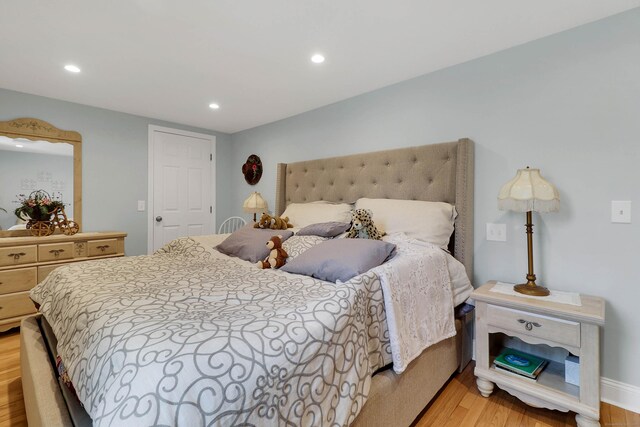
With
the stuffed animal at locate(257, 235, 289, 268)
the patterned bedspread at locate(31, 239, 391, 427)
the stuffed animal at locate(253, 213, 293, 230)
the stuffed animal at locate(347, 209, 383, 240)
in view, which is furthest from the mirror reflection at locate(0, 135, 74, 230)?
the stuffed animal at locate(347, 209, 383, 240)

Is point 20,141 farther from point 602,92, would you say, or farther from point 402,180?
point 602,92

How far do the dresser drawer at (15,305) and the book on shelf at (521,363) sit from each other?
3734 mm

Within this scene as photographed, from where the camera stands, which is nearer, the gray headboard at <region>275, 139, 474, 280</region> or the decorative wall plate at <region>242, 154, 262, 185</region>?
the gray headboard at <region>275, 139, 474, 280</region>

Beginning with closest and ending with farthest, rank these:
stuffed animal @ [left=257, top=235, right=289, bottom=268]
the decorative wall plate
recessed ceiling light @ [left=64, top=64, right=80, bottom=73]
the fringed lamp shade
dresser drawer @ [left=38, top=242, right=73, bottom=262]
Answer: the fringed lamp shade, stuffed animal @ [left=257, top=235, right=289, bottom=268], recessed ceiling light @ [left=64, top=64, right=80, bottom=73], dresser drawer @ [left=38, top=242, right=73, bottom=262], the decorative wall plate

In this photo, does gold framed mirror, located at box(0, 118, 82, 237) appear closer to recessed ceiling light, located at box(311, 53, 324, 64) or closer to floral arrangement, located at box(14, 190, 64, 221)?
floral arrangement, located at box(14, 190, 64, 221)

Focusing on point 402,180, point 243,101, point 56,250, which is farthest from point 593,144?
point 56,250

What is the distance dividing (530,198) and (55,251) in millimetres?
3822

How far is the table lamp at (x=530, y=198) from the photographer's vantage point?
1629mm

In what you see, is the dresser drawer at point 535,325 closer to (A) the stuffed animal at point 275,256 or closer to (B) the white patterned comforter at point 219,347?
(B) the white patterned comforter at point 219,347

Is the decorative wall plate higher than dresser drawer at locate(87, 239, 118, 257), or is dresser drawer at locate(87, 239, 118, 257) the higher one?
the decorative wall plate

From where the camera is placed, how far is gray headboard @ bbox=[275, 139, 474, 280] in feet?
6.83

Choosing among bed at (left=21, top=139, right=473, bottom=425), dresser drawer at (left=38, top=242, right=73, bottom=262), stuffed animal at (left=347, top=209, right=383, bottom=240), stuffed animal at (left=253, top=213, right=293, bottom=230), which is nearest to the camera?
bed at (left=21, top=139, right=473, bottom=425)

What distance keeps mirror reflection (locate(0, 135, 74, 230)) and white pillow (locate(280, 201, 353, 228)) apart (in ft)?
7.70

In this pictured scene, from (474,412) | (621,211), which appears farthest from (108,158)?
(621,211)
